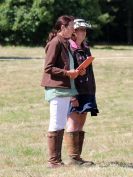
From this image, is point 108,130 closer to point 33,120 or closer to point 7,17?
point 33,120

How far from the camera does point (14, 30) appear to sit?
4341 centimetres

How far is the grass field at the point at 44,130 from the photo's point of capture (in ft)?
24.1

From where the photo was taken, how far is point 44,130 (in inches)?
432

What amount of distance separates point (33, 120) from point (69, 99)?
4980 millimetres

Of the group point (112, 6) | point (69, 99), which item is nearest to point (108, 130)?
point (69, 99)

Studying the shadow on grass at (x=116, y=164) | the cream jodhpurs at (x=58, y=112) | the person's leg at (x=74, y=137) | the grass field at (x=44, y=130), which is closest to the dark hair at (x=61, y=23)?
the cream jodhpurs at (x=58, y=112)

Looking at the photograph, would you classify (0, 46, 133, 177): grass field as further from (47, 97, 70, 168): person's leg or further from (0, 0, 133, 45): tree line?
(0, 0, 133, 45): tree line

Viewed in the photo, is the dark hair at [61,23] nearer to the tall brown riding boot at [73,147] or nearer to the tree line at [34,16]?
the tall brown riding boot at [73,147]

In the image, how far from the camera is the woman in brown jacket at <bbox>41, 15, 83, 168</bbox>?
7.22 meters

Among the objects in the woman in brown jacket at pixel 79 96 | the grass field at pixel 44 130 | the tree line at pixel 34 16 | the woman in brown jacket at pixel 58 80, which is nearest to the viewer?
the woman in brown jacket at pixel 58 80

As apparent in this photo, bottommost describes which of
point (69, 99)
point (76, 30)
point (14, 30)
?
point (14, 30)

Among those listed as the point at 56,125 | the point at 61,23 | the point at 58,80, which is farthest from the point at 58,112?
the point at 61,23

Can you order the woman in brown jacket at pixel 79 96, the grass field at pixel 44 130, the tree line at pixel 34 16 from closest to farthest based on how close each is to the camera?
the grass field at pixel 44 130 → the woman in brown jacket at pixel 79 96 → the tree line at pixel 34 16

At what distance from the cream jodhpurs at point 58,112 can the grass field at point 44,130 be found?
525 millimetres
